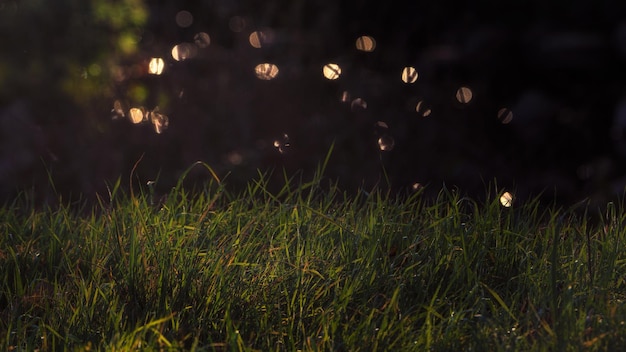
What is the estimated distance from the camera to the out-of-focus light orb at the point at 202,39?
860cm

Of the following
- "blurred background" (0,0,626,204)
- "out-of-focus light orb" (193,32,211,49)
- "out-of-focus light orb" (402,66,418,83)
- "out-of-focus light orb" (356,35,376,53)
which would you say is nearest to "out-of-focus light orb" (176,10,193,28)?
"out-of-focus light orb" (193,32,211,49)

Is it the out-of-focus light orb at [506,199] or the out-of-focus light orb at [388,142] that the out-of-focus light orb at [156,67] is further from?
the out-of-focus light orb at [506,199]

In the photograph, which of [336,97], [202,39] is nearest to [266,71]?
[336,97]

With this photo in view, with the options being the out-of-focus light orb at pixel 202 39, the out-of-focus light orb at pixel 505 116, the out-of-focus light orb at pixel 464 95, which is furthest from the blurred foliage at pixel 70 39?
the out-of-focus light orb at pixel 505 116

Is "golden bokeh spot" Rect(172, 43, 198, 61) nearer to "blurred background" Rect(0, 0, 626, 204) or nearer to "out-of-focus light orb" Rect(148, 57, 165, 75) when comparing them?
"blurred background" Rect(0, 0, 626, 204)

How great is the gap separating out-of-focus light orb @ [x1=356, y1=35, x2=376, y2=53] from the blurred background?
0.04ft

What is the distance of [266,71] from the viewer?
24.8 feet

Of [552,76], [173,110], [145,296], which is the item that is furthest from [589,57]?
[145,296]

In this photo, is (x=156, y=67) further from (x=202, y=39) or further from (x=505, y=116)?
(x=505, y=116)

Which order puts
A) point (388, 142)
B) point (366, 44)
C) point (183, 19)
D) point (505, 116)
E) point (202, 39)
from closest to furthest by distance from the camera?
1. point (388, 142)
2. point (505, 116)
3. point (366, 44)
4. point (202, 39)
5. point (183, 19)

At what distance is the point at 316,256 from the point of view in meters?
3.17

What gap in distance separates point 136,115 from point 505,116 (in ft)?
8.95

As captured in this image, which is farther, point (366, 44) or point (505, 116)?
point (366, 44)

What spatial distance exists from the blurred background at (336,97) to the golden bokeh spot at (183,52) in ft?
0.13
